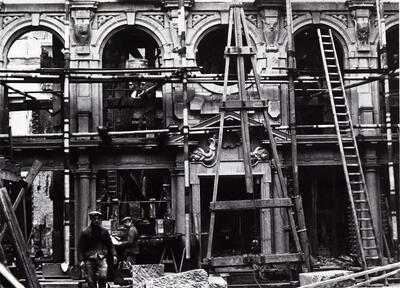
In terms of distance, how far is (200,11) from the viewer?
22047mm

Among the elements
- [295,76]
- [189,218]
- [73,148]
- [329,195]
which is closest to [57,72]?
[73,148]

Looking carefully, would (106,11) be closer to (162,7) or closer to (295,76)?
(162,7)

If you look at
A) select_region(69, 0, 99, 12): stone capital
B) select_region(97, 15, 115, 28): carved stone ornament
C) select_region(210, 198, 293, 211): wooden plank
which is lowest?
select_region(210, 198, 293, 211): wooden plank

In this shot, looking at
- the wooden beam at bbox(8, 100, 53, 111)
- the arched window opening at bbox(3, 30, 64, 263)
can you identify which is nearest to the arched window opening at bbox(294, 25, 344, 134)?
the arched window opening at bbox(3, 30, 64, 263)

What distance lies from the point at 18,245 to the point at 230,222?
1176 centimetres

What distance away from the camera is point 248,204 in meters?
13.8

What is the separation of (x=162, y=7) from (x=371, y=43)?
21.8 ft

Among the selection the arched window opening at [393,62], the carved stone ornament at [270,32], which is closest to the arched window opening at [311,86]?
the carved stone ornament at [270,32]

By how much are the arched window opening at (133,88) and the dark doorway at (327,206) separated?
5216mm

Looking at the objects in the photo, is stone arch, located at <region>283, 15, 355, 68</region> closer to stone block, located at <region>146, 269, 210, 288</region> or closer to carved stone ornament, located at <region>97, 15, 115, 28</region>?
carved stone ornament, located at <region>97, 15, 115, 28</region>

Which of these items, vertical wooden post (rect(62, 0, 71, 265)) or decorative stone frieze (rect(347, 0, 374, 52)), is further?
decorative stone frieze (rect(347, 0, 374, 52))

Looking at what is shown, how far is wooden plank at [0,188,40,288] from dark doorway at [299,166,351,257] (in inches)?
514

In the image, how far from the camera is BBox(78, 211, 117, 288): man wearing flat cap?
41.1ft

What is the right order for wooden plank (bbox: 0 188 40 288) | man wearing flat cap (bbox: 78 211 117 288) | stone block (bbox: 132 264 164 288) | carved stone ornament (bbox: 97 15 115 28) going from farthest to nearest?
carved stone ornament (bbox: 97 15 115 28), man wearing flat cap (bbox: 78 211 117 288), stone block (bbox: 132 264 164 288), wooden plank (bbox: 0 188 40 288)
